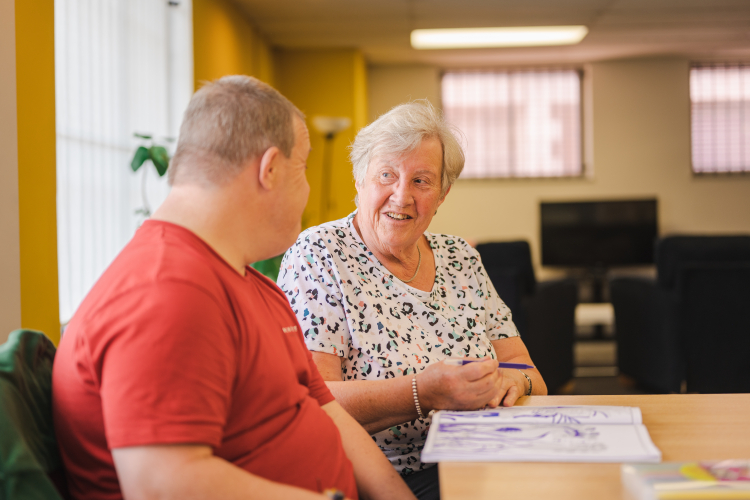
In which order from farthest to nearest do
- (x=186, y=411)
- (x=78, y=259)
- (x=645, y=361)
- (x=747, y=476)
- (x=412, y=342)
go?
(x=645, y=361), (x=78, y=259), (x=412, y=342), (x=747, y=476), (x=186, y=411)

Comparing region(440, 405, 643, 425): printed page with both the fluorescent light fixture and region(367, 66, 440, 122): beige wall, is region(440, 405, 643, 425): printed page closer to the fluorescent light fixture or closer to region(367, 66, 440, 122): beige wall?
the fluorescent light fixture

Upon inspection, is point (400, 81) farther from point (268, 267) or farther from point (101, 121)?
point (101, 121)

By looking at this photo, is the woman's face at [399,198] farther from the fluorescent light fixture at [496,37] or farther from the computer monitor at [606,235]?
the computer monitor at [606,235]

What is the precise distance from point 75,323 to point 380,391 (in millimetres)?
715

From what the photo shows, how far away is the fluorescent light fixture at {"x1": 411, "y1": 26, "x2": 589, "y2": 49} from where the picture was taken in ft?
19.8

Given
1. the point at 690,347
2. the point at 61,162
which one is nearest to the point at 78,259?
the point at 61,162

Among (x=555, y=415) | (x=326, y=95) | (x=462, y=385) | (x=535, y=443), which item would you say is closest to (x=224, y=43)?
(x=326, y=95)

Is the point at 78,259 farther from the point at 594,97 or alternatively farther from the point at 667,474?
the point at 594,97

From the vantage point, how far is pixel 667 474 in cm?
83

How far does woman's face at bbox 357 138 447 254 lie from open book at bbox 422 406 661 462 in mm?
602

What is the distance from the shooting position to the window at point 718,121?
7.54m

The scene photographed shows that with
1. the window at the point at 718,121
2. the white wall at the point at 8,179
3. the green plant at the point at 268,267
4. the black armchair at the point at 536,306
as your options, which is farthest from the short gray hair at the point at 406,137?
the window at the point at 718,121

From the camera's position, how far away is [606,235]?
23.8ft

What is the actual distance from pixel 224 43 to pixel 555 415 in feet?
15.2
